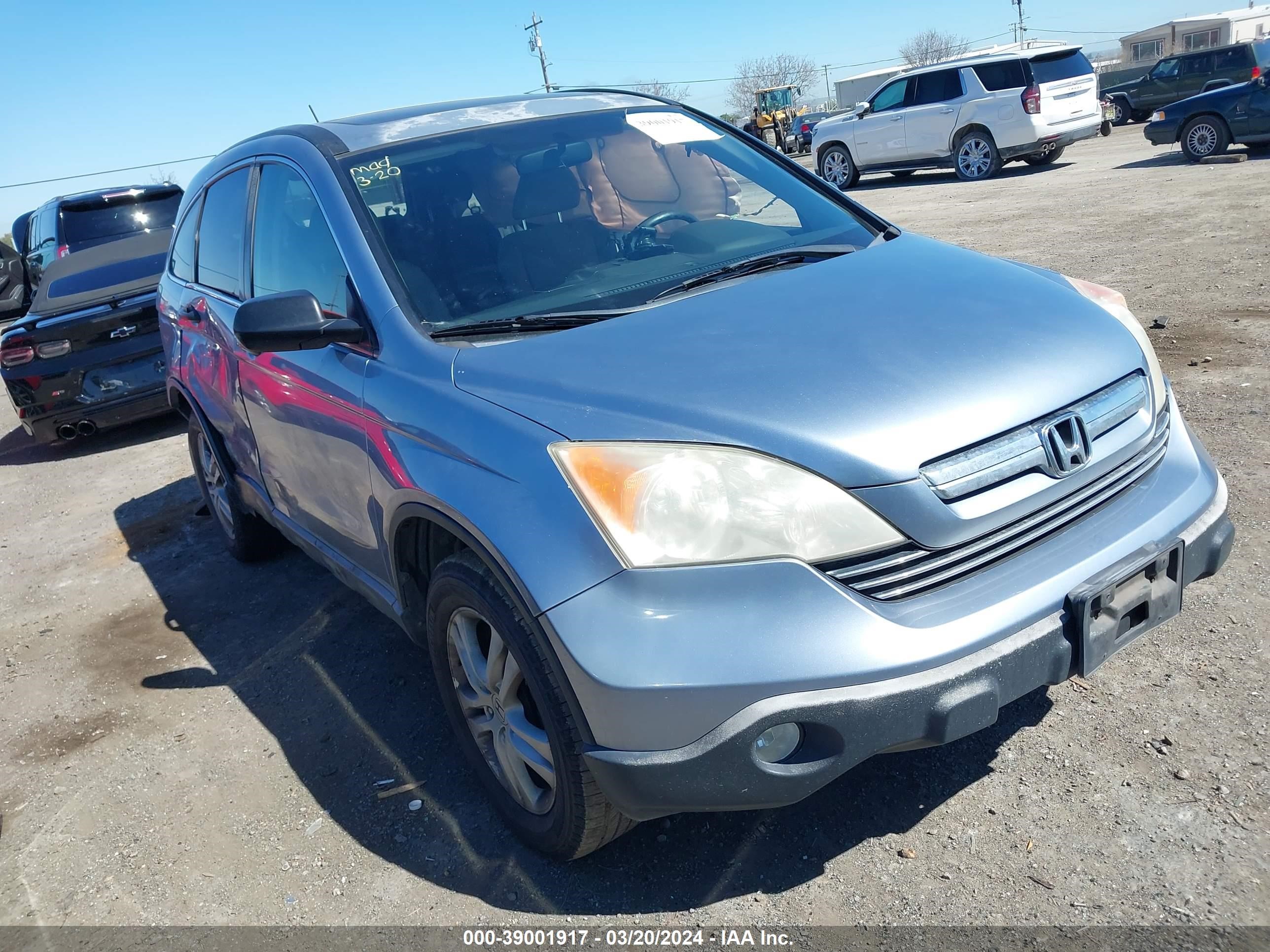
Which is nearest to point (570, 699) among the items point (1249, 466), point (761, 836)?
point (761, 836)

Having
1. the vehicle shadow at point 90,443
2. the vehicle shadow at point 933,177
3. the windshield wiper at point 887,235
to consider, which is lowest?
the vehicle shadow at point 933,177

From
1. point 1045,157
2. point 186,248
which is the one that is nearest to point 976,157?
point 1045,157

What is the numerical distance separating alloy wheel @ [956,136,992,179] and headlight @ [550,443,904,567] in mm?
16084

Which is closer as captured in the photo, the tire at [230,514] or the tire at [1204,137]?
the tire at [230,514]

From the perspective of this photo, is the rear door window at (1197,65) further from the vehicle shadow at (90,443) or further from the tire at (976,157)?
the vehicle shadow at (90,443)

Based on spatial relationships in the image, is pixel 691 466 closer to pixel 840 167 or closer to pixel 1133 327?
pixel 1133 327

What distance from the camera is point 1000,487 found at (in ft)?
6.79

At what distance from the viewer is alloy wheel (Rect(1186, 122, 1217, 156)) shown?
46.1 ft

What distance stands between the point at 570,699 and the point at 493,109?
2261 mm

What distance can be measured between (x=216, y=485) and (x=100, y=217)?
8292 millimetres

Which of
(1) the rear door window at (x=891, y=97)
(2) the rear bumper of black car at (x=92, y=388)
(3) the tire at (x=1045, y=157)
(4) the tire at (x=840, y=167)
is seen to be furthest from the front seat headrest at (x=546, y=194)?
(4) the tire at (x=840, y=167)

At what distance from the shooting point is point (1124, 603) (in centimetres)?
215

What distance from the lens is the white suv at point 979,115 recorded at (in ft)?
50.6

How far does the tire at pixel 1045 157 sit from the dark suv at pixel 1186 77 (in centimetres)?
389
